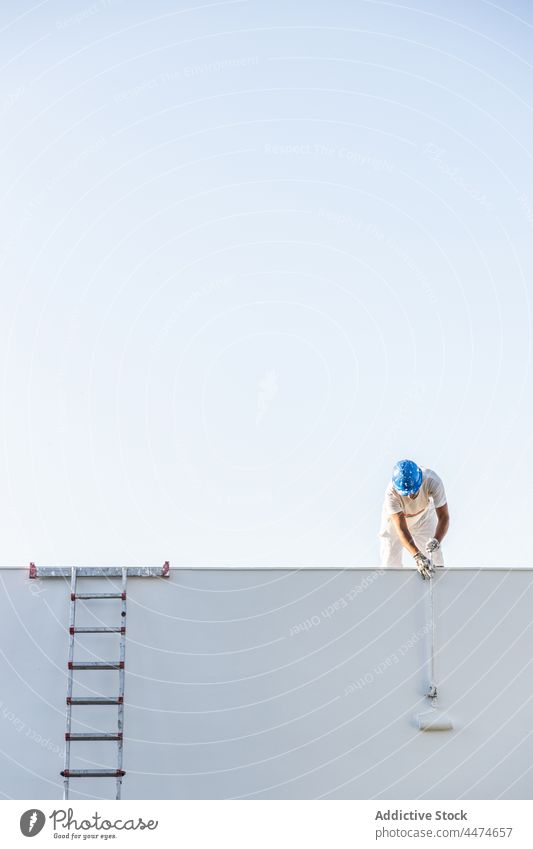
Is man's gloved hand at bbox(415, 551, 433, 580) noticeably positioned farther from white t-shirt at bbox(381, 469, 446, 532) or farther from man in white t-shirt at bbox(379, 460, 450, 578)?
white t-shirt at bbox(381, 469, 446, 532)

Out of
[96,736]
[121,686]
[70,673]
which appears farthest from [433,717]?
[70,673]

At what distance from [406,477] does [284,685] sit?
9.19 feet

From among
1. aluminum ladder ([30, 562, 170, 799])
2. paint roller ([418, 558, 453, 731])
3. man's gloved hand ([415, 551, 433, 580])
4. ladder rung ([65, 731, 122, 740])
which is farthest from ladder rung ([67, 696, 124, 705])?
man's gloved hand ([415, 551, 433, 580])

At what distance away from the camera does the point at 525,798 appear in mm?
12031

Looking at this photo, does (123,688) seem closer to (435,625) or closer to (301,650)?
(301,650)

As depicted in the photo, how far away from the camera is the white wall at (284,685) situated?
12008mm

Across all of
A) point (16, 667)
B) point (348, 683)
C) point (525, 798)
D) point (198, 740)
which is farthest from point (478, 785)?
point (16, 667)

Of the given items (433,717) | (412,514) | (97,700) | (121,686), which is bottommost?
(433,717)

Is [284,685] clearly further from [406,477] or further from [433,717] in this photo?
[406,477]

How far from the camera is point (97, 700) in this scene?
12.1 meters

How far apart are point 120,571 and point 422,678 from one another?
2.78 m

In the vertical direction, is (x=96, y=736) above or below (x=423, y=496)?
below
